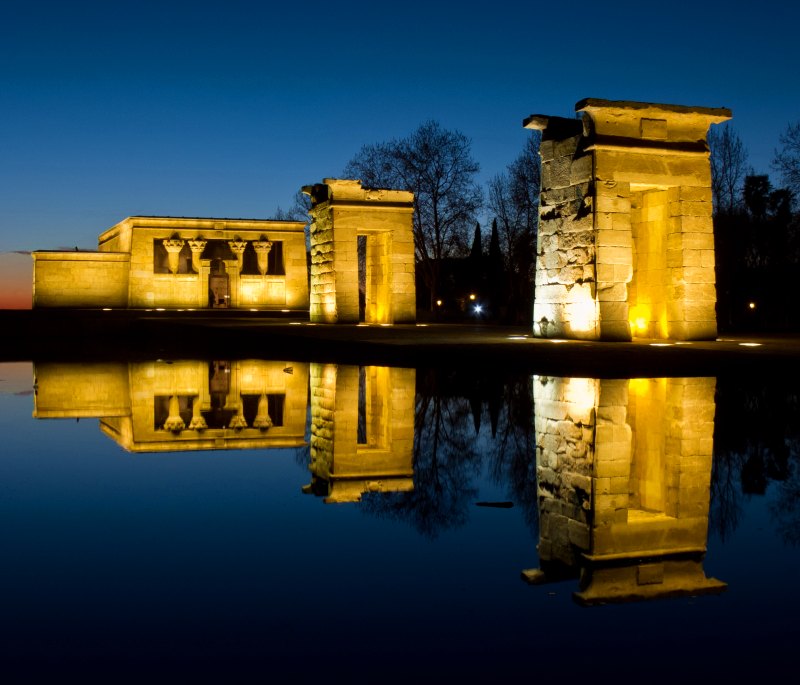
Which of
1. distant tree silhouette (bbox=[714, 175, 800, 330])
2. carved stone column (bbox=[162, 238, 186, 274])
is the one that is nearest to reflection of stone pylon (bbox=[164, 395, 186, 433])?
distant tree silhouette (bbox=[714, 175, 800, 330])

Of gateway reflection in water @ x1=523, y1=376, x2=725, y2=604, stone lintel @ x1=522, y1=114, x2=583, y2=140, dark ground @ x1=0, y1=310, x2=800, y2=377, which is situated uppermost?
stone lintel @ x1=522, y1=114, x2=583, y2=140

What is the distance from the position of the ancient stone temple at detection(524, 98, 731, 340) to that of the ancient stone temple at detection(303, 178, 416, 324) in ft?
30.0

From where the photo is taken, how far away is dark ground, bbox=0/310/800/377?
42.1 ft

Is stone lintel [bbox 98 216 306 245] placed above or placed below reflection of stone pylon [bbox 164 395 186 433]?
above

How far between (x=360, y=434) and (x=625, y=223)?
11836mm

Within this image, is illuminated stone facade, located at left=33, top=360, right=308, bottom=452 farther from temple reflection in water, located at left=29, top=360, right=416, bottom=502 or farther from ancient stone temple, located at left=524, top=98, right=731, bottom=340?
ancient stone temple, located at left=524, top=98, right=731, bottom=340

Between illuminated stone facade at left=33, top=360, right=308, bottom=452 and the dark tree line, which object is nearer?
illuminated stone facade at left=33, top=360, right=308, bottom=452

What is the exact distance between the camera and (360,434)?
750cm

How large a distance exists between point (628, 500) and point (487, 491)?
3.01 feet

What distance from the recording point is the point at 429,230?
42812mm

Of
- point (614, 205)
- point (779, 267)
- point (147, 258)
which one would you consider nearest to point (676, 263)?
point (614, 205)

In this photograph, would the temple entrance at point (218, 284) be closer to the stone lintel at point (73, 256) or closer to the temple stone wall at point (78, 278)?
the temple stone wall at point (78, 278)

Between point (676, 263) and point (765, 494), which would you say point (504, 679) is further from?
point (676, 263)

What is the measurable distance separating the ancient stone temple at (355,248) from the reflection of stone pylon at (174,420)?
18311 millimetres
